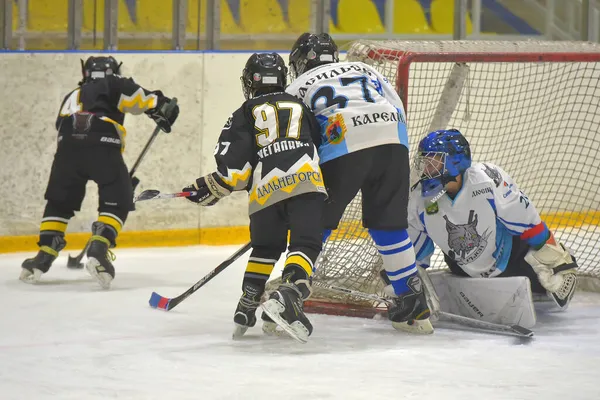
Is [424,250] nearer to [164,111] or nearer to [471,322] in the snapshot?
[471,322]

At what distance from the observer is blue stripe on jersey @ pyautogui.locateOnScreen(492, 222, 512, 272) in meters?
4.13

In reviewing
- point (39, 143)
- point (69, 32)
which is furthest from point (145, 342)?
point (69, 32)

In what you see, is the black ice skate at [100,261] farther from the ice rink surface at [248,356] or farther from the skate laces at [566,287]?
the skate laces at [566,287]

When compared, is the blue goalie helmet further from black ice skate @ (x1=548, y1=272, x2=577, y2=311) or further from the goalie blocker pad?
black ice skate @ (x1=548, y1=272, x2=577, y2=311)

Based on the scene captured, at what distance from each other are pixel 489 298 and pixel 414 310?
1.10ft

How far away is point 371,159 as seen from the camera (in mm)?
3791

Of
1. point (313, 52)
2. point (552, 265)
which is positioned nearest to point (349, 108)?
point (313, 52)

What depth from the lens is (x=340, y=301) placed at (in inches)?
171

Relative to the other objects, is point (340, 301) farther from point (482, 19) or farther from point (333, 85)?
point (482, 19)

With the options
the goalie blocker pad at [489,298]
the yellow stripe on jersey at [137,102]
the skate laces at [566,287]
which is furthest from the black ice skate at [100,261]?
the skate laces at [566,287]

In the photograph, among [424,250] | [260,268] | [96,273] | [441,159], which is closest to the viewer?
[260,268]

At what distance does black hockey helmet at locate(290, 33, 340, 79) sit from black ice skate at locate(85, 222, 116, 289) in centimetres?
137

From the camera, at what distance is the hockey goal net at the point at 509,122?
442 cm

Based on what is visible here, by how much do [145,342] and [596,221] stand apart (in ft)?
9.72
